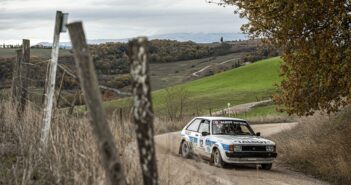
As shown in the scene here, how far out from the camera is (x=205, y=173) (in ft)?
32.7

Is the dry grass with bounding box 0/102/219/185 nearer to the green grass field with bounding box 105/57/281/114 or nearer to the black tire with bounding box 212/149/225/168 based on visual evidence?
the black tire with bounding box 212/149/225/168

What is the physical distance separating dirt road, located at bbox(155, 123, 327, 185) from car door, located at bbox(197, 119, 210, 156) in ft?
3.53

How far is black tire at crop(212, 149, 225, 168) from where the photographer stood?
16417mm

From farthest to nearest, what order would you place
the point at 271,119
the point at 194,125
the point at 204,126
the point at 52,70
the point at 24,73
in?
1. the point at 271,119
2. the point at 194,125
3. the point at 204,126
4. the point at 24,73
5. the point at 52,70

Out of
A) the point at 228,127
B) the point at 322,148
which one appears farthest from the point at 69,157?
the point at 322,148

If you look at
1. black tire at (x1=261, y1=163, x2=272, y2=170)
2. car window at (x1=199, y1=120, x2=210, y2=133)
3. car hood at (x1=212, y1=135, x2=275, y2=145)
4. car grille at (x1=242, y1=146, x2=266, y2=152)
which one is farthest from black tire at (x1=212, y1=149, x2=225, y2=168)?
black tire at (x1=261, y1=163, x2=272, y2=170)

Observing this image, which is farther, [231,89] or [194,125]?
[231,89]

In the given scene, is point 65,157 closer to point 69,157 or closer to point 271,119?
point 69,157

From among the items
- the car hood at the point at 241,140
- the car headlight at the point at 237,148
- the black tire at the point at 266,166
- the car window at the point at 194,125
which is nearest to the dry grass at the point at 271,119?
the car window at the point at 194,125

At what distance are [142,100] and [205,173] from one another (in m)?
5.71

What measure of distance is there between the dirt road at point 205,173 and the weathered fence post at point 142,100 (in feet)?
5.31

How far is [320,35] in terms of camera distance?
48.9 ft

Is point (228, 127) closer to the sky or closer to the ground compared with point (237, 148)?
closer to the sky

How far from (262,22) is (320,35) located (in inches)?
71.1
